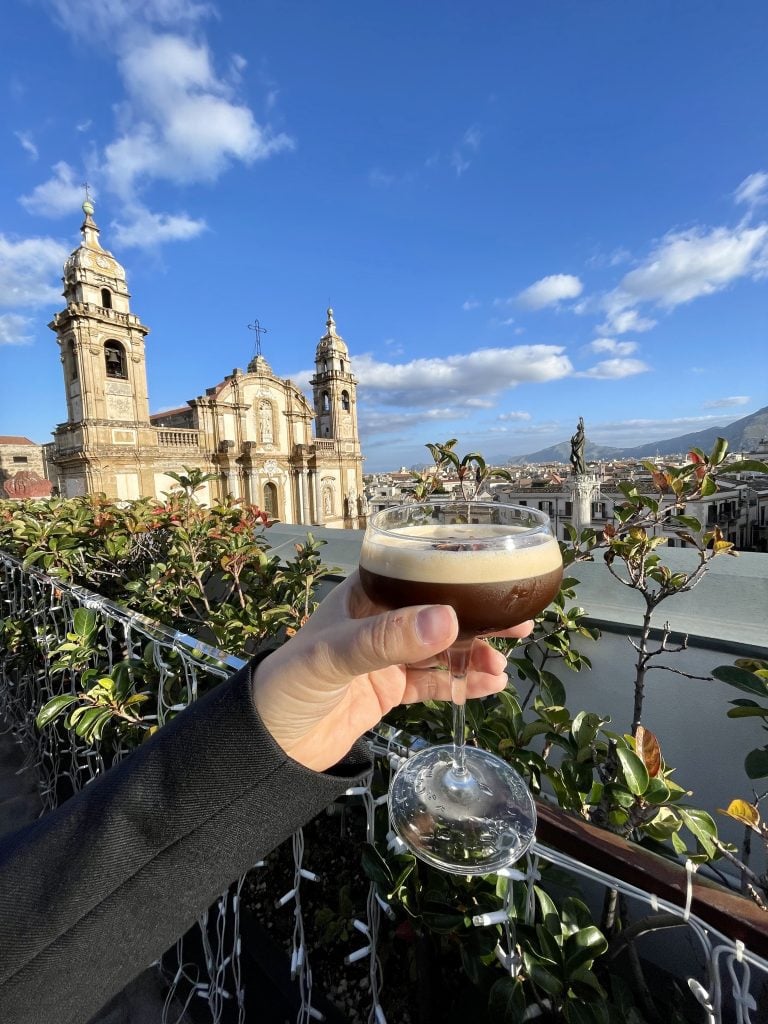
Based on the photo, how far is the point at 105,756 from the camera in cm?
218

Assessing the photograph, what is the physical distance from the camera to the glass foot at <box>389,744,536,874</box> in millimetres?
836

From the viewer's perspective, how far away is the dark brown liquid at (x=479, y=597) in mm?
817

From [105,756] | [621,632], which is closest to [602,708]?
[621,632]

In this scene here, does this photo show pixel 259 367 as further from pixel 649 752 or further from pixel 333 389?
pixel 649 752

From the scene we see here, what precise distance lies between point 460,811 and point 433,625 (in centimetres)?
48

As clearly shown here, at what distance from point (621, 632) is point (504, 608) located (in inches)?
60.4

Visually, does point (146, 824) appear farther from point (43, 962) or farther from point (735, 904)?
point (735, 904)

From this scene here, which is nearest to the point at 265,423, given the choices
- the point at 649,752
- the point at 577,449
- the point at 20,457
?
the point at 20,457

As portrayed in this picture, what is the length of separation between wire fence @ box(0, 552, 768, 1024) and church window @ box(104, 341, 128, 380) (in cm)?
1618

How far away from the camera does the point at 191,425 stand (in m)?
20.8

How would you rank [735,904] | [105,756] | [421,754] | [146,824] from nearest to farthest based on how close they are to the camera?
[735,904]
[146,824]
[421,754]
[105,756]

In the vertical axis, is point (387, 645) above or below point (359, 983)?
above

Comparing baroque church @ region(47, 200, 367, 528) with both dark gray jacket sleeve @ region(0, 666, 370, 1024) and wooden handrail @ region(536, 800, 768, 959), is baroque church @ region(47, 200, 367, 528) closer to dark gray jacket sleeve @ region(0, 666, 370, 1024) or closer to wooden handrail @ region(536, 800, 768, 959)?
dark gray jacket sleeve @ region(0, 666, 370, 1024)

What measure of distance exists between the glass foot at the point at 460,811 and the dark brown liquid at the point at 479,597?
12.4 inches
